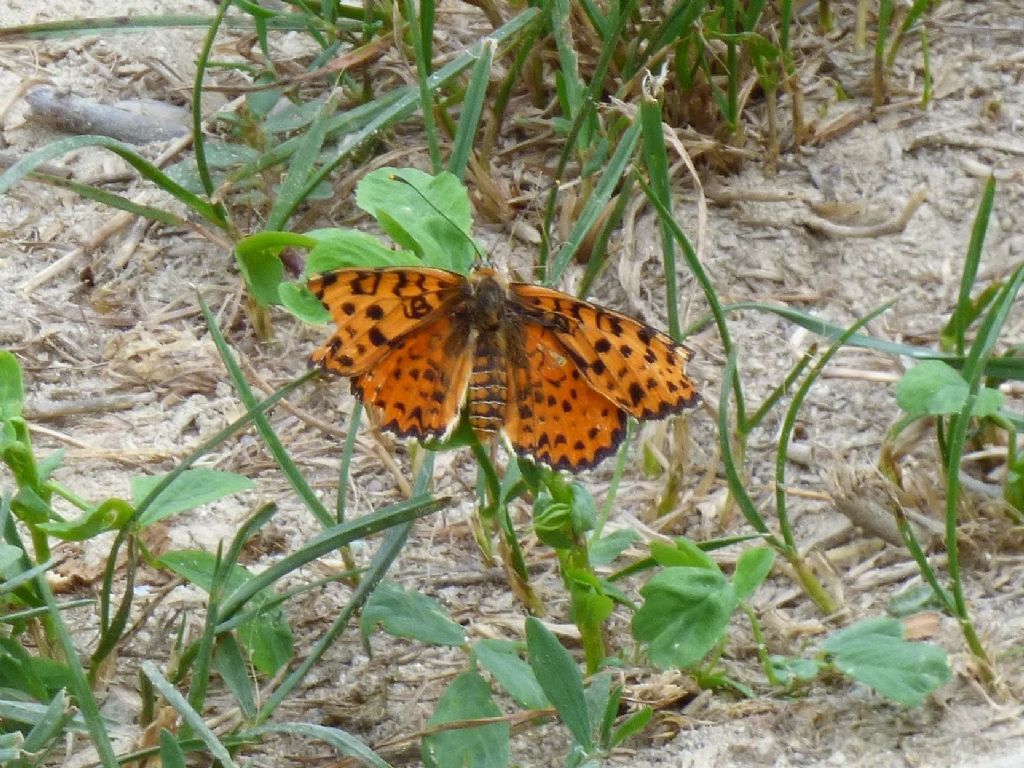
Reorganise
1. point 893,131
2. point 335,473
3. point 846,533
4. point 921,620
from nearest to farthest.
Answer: point 921,620 < point 846,533 < point 335,473 < point 893,131

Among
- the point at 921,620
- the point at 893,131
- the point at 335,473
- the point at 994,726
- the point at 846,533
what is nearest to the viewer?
the point at 994,726

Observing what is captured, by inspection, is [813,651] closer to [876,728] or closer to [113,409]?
[876,728]

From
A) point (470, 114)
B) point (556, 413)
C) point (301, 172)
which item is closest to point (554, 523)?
point (556, 413)

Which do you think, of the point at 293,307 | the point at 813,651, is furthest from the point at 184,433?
the point at 813,651

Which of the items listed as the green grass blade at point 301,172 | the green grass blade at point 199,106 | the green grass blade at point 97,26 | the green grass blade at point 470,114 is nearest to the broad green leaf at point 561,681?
the green grass blade at point 470,114

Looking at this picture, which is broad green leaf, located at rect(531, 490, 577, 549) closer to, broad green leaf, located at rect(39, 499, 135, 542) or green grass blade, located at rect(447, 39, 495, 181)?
broad green leaf, located at rect(39, 499, 135, 542)
